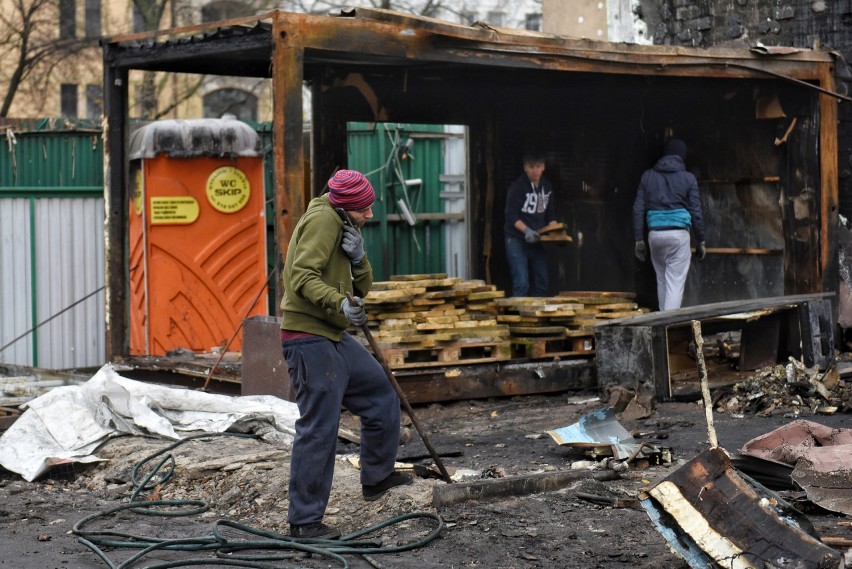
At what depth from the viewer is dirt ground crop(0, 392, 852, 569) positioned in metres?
6.25

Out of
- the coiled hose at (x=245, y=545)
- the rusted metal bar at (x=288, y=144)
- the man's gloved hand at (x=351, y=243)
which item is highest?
the rusted metal bar at (x=288, y=144)

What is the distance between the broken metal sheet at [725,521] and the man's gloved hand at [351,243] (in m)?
2.06

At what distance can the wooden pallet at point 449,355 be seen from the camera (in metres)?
11.0

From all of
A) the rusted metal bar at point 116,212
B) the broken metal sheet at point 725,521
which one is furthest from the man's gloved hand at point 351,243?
the rusted metal bar at point 116,212

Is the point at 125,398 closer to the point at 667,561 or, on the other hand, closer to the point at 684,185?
the point at 667,561

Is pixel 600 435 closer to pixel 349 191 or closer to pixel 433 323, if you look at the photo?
pixel 433 323

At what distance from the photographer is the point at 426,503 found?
6980 millimetres

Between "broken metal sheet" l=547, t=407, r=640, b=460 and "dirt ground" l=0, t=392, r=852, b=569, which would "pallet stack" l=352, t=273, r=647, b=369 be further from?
→ "broken metal sheet" l=547, t=407, r=640, b=460

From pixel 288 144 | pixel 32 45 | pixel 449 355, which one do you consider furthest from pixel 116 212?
pixel 32 45

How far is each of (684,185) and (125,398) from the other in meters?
6.68

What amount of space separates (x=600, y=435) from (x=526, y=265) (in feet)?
20.4

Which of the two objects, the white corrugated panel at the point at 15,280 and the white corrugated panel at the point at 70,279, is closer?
the white corrugated panel at the point at 15,280

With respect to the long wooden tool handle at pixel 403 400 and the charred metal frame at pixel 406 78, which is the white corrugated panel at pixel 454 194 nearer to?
the charred metal frame at pixel 406 78

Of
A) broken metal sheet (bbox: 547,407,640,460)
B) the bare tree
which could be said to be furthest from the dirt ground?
the bare tree
